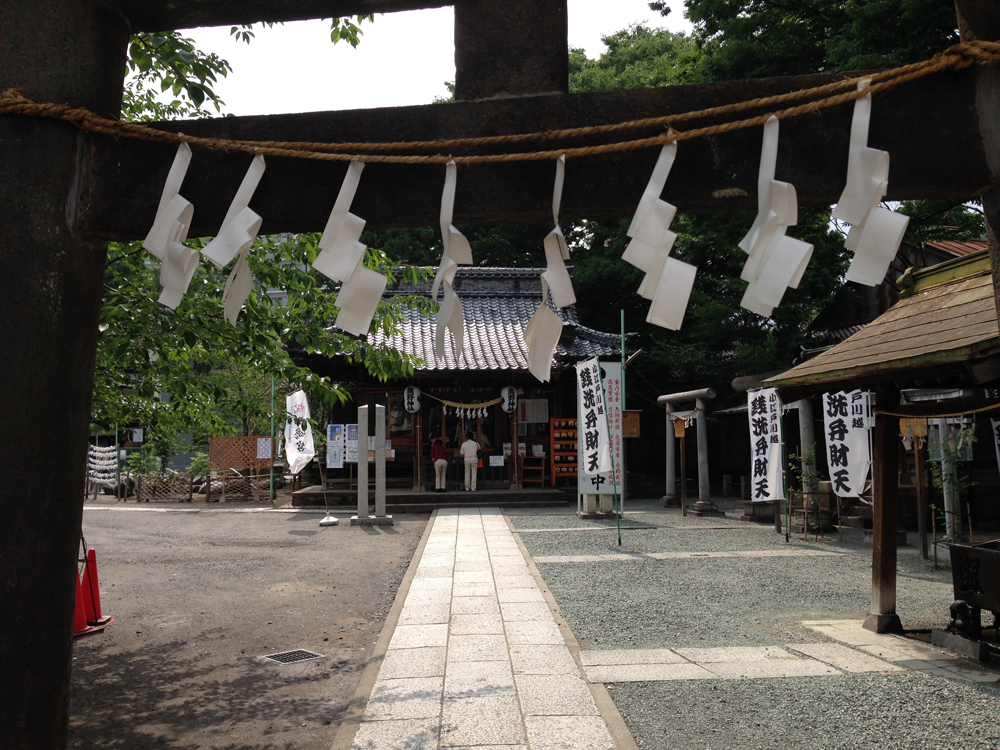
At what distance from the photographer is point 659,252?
2.03 metres

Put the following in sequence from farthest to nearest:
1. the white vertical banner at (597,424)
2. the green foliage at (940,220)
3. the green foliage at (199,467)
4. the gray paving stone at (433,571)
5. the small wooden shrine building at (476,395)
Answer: the green foliage at (199,467), the small wooden shrine building at (476,395), the white vertical banner at (597,424), the green foliage at (940,220), the gray paving stone at (433,571)

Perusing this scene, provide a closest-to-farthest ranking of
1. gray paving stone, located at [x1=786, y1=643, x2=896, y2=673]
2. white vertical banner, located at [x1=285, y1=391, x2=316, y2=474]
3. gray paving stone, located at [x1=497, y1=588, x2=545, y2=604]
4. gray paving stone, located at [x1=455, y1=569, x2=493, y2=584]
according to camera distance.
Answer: gray paving stone, located at [x1=786, y1=643, x2=896, y2=673] < gray paving stone, located at [x1=497, y1=588, x2=545, y2=604] < gray paving stone, located at [x1=455, y1=569, x2=493, y2=584] < white vertical banner, located at [x1=285, y1=391, x2=316, y2=474]

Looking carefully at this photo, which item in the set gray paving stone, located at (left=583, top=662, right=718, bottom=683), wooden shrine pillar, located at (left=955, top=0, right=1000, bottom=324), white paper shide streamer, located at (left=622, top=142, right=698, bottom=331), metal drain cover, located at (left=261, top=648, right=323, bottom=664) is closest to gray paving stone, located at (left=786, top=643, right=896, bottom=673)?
gray paving stone, located at (left=583, top=662, right=718, bottom=683)

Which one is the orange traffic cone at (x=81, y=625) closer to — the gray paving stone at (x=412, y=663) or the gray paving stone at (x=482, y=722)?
the gray paving stone at (x=412, y=663)

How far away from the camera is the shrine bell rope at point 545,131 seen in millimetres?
1956

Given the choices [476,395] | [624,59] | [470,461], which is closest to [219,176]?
[470,461]

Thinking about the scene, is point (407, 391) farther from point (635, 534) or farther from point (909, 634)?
point (909, 634)

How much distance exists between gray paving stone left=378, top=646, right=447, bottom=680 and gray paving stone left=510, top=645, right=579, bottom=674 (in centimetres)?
53

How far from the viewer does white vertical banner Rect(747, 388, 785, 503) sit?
448 inches

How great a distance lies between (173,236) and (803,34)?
12.4 m

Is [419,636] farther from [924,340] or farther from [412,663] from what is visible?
[924,340]

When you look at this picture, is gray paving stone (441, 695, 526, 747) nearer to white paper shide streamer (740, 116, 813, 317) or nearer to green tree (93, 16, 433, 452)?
green tree (93, 16, 433, 452)

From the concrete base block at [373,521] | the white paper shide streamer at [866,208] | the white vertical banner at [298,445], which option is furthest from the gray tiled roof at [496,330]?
the white paper shide streamer at [866,208]

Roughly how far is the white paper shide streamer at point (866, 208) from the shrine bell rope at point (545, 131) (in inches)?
4.0
